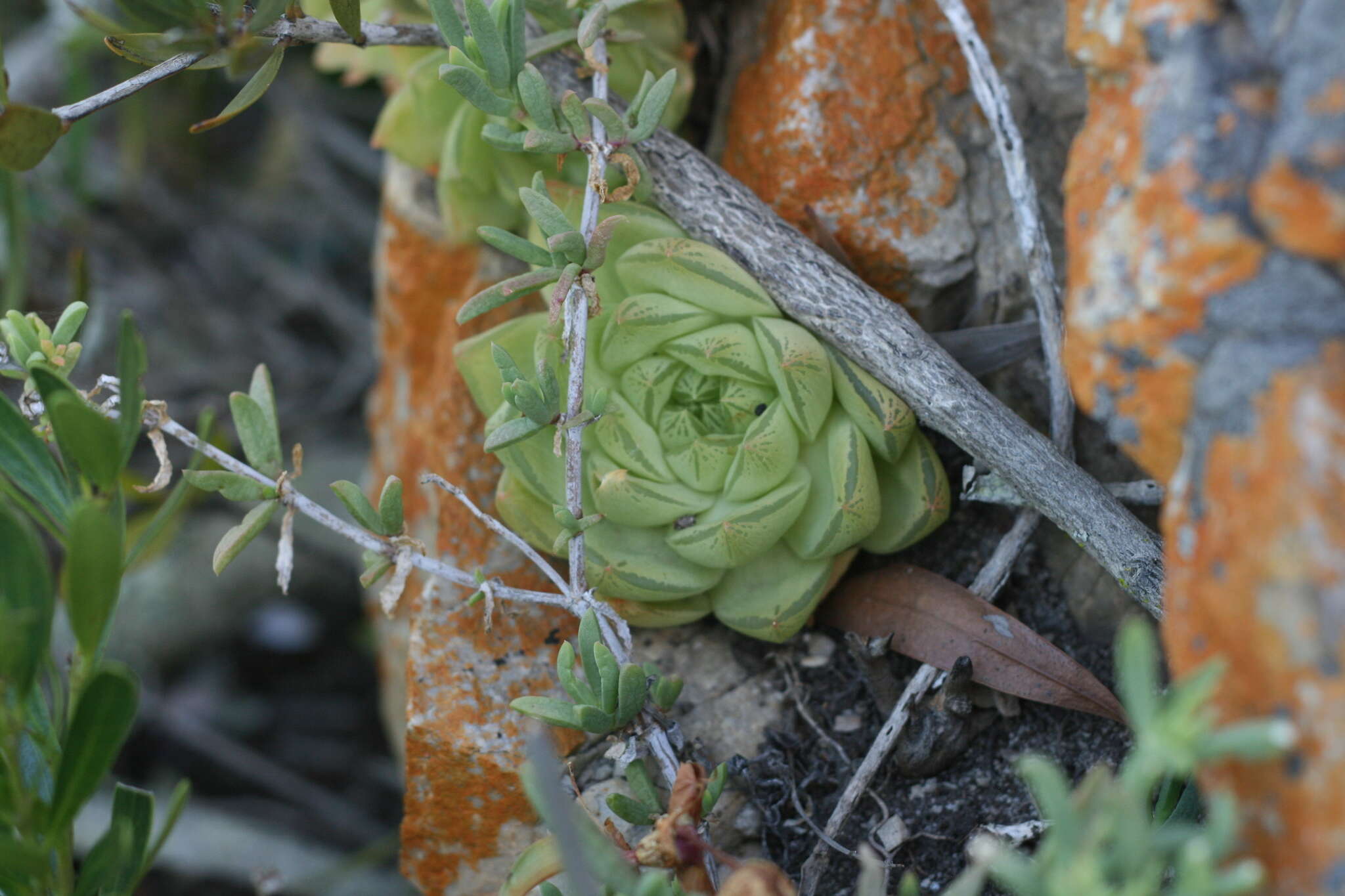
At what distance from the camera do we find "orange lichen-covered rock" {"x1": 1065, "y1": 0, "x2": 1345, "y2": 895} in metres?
0.64

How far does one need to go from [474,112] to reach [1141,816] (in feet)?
3.82

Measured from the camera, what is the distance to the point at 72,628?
3.05 ft

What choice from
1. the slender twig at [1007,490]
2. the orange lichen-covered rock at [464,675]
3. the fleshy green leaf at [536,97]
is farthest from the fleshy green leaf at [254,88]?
the slender twig at [1007,490]

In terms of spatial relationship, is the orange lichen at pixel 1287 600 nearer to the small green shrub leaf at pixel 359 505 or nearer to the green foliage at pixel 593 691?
the green foliage at pixel 593 691

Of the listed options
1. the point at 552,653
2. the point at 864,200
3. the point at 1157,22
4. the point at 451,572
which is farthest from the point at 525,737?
the point at 1157,22

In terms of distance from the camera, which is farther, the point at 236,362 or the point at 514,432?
the point at 236,362

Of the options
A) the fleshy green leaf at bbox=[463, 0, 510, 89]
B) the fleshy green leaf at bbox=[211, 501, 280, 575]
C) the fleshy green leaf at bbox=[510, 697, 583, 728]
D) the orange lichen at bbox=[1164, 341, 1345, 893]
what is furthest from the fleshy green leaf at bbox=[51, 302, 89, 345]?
the orange lichen at bbox=[1164, 341, 1345, 893]

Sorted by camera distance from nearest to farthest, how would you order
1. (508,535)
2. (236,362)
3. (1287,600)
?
1. (1287,600)
2. (508,535)
3. (236,362)

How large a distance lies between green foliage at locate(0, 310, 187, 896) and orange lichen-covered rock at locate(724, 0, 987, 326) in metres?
0.85

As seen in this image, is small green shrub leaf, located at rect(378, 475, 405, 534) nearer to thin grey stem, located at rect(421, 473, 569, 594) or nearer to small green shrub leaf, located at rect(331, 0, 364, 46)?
thin grey stem, located at rect(421, 473, 569, 594)

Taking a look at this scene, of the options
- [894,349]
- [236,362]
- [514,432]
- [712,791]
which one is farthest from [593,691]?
[236,362]

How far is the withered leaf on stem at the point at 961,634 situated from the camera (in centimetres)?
117

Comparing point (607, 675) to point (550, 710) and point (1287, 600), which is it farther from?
point (1287, 600)

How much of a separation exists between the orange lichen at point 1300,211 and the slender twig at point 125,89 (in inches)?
38.0
